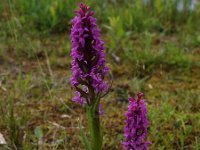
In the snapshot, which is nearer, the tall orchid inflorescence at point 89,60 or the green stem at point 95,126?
the tall orchid inflorescence at point 89,60

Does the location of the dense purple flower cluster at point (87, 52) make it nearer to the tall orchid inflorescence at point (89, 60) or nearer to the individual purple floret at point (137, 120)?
the tall orchid inflorescence at point (89, 60)

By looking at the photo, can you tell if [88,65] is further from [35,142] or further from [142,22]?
[142,22]

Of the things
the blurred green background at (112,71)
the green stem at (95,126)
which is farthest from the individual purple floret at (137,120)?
the blurred green background at (112,71)

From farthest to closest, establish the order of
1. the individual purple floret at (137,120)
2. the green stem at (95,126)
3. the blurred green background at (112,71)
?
the blurred green background at (112,71) → the green stem at (95,126) → the individual purple floret at (137,120)

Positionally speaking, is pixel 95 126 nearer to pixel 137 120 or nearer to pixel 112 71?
pixel 137 120

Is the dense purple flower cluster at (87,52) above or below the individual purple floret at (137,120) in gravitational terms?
above

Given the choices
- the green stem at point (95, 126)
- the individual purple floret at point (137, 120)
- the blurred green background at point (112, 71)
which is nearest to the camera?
the individual purple floret at point (137, 120)

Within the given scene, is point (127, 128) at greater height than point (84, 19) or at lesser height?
lesser

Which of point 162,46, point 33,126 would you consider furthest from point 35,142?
point 162,46
